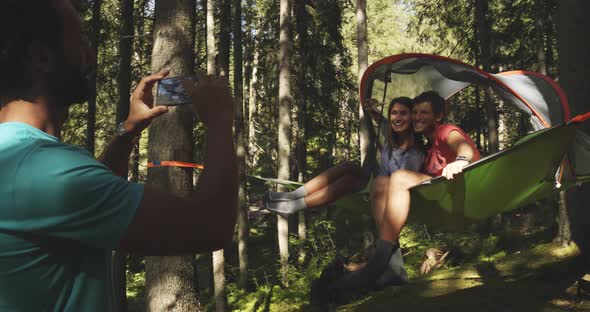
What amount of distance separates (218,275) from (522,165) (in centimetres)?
582

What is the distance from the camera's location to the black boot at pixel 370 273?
3.42 m

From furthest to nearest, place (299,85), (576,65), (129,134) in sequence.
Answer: (299,85)
(576,65)
(129,134)

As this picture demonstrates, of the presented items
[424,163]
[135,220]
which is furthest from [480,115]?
[135,220]

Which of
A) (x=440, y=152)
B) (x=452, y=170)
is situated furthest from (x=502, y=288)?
(x=452, y=170)

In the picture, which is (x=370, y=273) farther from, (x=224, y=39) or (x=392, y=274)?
(x=224, y=39)

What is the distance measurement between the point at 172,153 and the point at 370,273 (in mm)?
1668

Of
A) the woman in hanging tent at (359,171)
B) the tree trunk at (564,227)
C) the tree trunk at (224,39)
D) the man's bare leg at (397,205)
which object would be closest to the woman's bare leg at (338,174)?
the woman in hanging tent at (359,171)

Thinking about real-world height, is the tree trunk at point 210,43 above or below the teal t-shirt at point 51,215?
above

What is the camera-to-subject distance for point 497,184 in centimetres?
359

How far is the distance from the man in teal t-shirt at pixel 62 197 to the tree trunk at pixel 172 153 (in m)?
2.70

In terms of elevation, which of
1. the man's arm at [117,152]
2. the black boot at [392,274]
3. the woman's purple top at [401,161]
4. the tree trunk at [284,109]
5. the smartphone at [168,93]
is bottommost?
the black boot at [392,274]

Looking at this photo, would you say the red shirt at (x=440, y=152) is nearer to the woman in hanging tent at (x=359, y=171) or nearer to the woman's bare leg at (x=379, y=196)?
the woman in hanging tent at (x=359, y=171)

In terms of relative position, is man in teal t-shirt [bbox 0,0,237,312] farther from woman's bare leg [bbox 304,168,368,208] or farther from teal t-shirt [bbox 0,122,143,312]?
woman's bare leg [bbox 304,168,368,208]

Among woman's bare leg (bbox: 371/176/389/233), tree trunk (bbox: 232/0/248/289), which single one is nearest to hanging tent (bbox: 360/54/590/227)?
woman's bare leg (bbox: 371/176/389/233)
